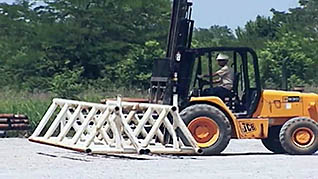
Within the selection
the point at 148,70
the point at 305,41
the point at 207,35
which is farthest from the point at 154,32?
the point at 207,35

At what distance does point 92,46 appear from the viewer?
50.9 m

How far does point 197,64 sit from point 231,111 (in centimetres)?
124

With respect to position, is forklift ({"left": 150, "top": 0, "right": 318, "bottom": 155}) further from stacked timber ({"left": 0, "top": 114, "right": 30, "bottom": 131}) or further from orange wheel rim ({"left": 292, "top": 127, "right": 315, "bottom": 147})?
stacked timber ({"left": 0, "top": 114, "right": 30, "bottom": 131})

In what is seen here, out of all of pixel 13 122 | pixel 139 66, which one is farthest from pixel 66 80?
pixel 13 122

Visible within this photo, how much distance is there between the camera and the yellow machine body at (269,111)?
1892cm

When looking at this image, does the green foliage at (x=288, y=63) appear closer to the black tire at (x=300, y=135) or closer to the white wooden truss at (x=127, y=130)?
the black tire at (x=300, y=135)

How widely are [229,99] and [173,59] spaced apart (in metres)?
1.47

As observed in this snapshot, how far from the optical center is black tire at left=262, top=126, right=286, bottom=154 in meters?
19.6

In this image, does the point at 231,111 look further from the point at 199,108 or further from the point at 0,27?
the point at 0,27

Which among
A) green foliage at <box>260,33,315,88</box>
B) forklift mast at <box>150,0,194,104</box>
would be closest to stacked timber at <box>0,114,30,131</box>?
forklift mast at <box>150,0,194,104</box>

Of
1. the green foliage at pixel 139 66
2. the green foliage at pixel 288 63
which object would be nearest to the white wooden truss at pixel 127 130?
the green foliage at pixel 288 63

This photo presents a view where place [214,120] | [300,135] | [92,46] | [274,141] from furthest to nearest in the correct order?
1. [92,46]
2. [274,141]
3. [300,135]
4. [214,120]

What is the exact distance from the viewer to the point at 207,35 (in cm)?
7012

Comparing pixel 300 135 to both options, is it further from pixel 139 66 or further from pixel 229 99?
pixel 139 66
